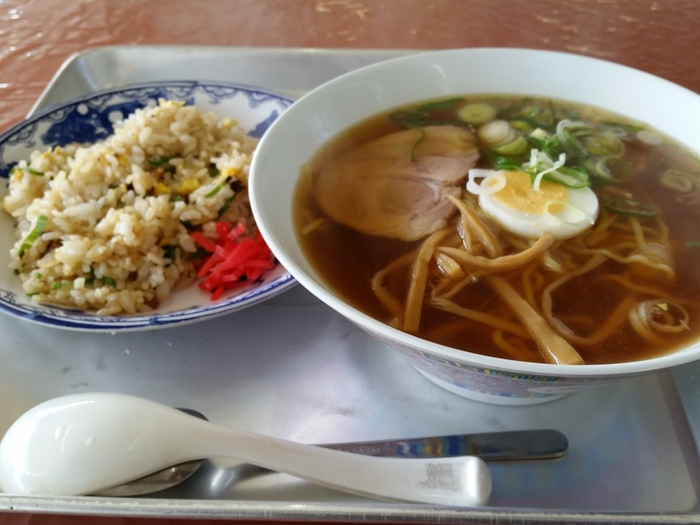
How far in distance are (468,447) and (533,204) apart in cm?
53

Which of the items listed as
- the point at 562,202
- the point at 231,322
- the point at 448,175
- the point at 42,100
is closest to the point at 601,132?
the point at 562,202

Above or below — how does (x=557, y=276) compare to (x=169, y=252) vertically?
above

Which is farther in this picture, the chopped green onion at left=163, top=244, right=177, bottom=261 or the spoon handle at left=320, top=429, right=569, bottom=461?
the chopped green onion at left=163, top=244, right=177, bottom=261

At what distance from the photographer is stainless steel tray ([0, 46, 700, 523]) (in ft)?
2.72

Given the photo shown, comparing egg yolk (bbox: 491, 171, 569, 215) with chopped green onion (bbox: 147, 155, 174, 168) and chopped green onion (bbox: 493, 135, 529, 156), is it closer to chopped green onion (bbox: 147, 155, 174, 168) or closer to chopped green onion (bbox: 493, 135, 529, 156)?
chopped green onion (bbox: 493, 135, 529, 156)

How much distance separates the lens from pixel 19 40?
87.7 inches

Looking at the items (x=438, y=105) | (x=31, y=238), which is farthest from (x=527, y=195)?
(x=31, y=238)

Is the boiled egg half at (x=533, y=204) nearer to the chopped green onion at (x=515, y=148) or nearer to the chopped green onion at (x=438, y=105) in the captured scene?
the chopped green onion at (x=515, y=148)

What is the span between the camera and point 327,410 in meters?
1.04

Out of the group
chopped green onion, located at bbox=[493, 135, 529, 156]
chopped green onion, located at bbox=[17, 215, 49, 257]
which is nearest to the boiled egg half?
chopped green onion, located at bbox=[493, 135, 529, 156]

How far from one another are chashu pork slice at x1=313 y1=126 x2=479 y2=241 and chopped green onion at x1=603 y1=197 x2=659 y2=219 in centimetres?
A: 32

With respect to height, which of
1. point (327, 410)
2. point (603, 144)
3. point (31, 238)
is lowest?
point (327, 410)

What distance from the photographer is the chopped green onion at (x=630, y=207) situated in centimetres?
118

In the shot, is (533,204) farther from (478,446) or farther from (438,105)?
(478,446)
